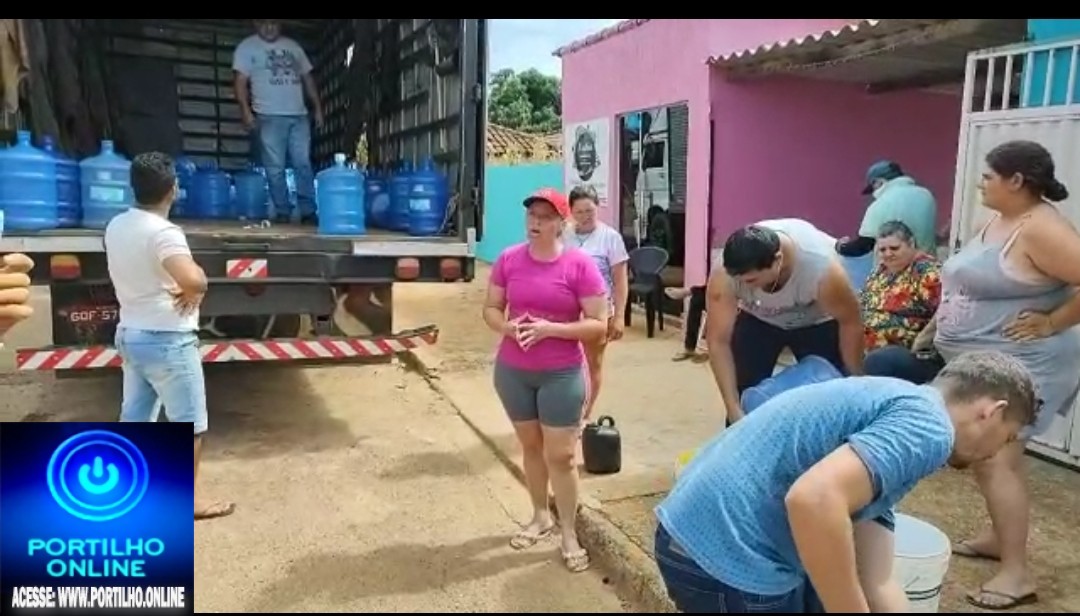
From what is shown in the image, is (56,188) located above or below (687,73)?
below

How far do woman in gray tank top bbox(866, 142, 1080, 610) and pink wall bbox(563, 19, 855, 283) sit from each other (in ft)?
13.9

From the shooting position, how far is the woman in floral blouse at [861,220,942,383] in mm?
3596

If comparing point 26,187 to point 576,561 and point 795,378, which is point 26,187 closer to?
point 576,561

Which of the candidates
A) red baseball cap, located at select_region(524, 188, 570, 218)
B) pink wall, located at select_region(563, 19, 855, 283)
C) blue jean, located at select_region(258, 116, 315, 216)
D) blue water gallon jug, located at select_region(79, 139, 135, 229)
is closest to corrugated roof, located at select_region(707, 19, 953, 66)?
pink wall, located at select_region(563, 19, 855, 283)

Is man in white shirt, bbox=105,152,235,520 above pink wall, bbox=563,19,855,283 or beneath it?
beneath

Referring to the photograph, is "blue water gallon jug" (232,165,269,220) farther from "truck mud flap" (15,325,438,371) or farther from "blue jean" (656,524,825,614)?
"blue jean" (656,524,825,614)

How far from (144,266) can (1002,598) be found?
329cm

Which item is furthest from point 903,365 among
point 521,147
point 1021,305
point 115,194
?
point 521,147

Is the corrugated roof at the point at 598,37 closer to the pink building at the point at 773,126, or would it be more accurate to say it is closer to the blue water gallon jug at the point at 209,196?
the pink building at the point at 773,126

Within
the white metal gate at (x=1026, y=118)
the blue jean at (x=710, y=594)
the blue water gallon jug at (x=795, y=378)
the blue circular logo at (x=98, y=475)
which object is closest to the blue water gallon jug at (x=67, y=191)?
the blue circular logo at (x=98, y=475)

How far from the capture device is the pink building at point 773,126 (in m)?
7.36

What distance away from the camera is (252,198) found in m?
6.64
